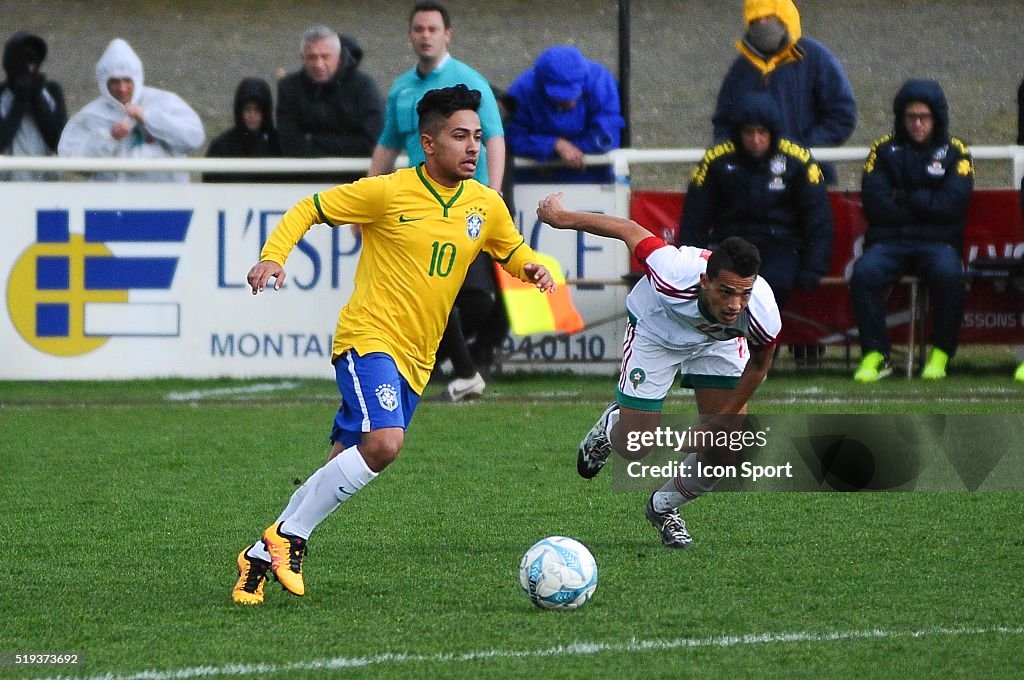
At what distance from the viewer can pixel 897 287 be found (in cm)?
1096

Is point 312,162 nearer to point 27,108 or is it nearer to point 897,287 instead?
point 27,108

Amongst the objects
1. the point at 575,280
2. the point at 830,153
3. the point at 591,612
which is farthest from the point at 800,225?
the point at 591,612

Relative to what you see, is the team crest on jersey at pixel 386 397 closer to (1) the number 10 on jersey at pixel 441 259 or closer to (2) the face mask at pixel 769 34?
(1) the number 10 on jersey at pixel 441 259

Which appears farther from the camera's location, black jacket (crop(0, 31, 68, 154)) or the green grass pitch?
black jacket (crop(0, 31, 68, 154))

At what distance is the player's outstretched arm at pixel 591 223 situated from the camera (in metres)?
6.25

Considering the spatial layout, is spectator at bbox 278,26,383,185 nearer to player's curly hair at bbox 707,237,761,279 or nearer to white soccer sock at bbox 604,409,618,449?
white soccer sock at bbox 604,409,618,449

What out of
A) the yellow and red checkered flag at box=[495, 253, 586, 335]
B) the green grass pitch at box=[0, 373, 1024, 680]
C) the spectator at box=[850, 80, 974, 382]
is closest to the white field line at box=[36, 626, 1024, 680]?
the green grass pitch at box=[0, 373, 1024, 680]

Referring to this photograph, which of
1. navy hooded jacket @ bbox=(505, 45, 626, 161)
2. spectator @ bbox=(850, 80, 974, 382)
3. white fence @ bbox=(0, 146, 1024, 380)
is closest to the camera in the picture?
spectator @ bbox=(850, 80, 974, 382)

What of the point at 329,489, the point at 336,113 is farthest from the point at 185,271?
the point at 329,489

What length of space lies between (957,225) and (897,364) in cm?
103

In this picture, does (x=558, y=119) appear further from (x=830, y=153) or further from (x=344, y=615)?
(x=344, y=615)

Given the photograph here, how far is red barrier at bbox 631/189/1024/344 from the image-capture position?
1082 centimetres

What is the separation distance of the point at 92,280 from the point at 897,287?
17.1 ft

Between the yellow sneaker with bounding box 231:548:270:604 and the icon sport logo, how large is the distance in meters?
5.62
